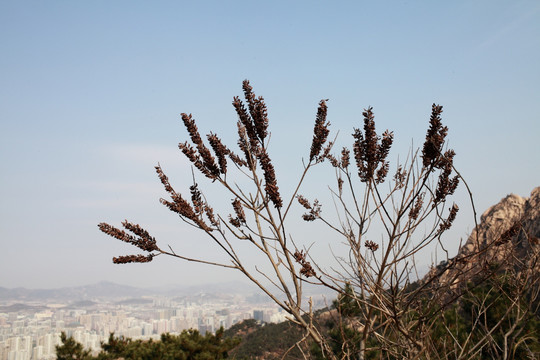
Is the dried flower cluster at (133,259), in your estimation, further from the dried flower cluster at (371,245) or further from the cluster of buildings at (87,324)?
the cluster of buildings at (87,324)

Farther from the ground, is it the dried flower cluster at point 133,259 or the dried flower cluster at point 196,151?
the dried flower cluster at point 196,151

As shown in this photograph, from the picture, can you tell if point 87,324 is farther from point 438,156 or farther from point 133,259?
point 438,156

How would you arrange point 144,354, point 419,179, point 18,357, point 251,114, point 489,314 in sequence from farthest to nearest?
point 18,357 < point 144,354 < point 489,314 < point 419,179 < point 251,114

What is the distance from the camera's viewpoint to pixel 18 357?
55.7 metres

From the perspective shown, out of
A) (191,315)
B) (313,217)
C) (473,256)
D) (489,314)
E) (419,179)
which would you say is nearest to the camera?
(473,256)

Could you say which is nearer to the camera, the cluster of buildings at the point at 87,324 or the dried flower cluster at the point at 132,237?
the dried flower cluster at the point at 132,237

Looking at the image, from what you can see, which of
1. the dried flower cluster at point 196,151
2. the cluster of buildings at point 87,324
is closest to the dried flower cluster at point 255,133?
the dried flower cluster at point 196,151

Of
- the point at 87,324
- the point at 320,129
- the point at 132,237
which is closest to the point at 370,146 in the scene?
the point at 320,129

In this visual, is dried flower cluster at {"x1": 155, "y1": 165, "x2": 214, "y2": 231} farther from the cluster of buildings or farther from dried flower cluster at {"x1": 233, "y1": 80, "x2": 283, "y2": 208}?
the cluster of buildings

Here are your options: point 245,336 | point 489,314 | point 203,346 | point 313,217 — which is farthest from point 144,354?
point 245,336

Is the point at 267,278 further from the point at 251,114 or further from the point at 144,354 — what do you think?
the point at 144,354

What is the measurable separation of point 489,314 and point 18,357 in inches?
2523

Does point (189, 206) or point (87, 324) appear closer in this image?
point (189, 206)

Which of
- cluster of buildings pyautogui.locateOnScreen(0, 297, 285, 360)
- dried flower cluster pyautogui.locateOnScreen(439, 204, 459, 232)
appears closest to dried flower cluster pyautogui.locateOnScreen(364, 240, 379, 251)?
dried flower cluster pyautogui.locateOnScreen(439, 204, 459, 232)
